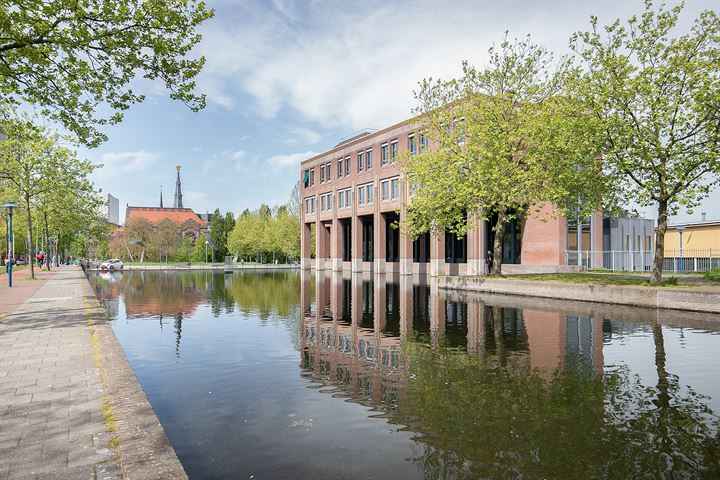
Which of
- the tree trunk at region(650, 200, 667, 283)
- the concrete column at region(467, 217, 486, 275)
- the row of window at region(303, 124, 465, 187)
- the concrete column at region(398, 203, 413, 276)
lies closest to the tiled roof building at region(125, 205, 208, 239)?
the row of window at region(303, 124, 465, 187)

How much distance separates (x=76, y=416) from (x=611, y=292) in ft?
68.1

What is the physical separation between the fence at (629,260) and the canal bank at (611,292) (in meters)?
13.2

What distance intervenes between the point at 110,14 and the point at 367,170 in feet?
138

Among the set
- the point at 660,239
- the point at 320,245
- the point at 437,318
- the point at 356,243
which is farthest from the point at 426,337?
the point at 320,245

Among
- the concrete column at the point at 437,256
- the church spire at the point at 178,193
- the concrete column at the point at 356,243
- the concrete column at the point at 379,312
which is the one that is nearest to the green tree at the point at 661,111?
the concrete column at the point at 379,312

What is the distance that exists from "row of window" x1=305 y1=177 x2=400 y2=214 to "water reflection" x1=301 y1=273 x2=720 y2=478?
35537 millimetres

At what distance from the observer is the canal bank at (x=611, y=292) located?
18.3m

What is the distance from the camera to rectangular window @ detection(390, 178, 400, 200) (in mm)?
49487

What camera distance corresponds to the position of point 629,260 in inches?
1464

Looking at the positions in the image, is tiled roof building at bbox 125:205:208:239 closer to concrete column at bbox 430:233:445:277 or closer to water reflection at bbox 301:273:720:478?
concrete column at bbox 430:233:445:277

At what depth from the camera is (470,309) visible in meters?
19.8

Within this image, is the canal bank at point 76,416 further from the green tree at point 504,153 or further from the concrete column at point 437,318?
the green tree at point 504,153

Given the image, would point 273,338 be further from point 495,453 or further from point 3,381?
point 495,453

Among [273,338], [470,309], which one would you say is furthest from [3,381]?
[470,309]
